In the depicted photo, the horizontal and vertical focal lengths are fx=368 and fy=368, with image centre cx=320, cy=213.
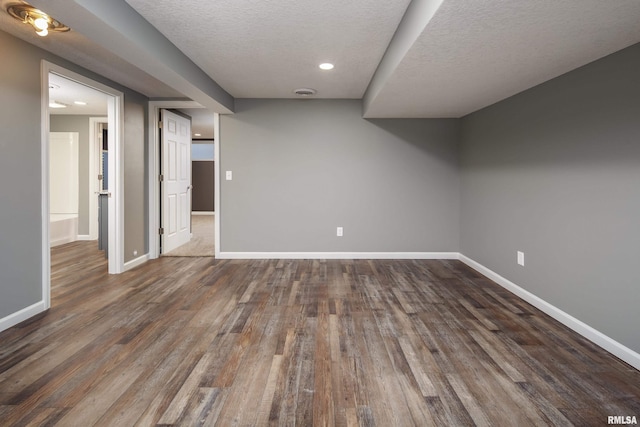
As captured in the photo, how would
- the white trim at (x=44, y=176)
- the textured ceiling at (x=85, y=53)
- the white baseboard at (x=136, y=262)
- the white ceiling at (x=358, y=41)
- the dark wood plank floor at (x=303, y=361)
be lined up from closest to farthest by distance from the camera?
the dark wood plank floor at (x=303, y=361) < the white ceiling at (x=358, y=41) < the textured ceiling at (x=85, y=53) < the white trim at (x=44, y=176) < the white baseboard at (x=136, y=262)

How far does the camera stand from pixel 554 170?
2.73 meters

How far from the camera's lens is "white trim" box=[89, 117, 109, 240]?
584 cm

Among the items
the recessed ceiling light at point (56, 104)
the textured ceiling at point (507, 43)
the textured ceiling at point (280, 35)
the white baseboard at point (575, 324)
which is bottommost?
the white baseboard at point (575, 324)

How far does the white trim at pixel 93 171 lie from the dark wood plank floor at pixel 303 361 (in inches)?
113

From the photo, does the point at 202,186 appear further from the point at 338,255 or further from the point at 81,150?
the point at 338,255

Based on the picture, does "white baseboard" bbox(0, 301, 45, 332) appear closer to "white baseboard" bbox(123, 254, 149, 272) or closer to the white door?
"white baseboard" bbox(123, 254, 149, 272)

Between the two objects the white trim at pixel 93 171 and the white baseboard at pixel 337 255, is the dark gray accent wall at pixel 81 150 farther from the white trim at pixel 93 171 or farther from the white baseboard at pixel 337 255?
the white baseboard at pixel 337 255

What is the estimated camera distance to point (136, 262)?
425 centimetres

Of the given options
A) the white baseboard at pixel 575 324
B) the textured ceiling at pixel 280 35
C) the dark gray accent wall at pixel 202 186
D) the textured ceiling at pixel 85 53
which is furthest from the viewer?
the dark gray accent wall at pixel 202 186

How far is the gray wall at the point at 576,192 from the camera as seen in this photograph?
2.08 metres

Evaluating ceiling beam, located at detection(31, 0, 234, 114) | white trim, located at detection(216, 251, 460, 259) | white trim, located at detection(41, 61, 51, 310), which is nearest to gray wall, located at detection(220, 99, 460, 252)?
white trim, located at detection(216, 251, 460, 259)

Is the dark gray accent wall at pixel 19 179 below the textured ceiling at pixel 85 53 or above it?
below

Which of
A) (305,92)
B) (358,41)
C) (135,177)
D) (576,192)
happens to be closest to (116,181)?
(135,177)

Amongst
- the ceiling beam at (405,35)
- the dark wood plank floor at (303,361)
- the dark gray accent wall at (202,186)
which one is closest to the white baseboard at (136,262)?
the dark wood plank floor at (303,361)
